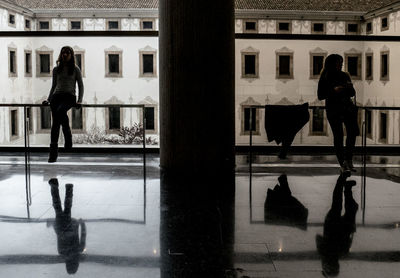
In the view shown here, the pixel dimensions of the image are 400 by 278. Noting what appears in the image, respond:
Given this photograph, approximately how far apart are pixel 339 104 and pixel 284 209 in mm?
2281

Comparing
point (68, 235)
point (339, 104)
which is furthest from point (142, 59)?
point (68, 235)

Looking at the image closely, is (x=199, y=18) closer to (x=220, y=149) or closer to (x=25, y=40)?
(x=220, y=149)

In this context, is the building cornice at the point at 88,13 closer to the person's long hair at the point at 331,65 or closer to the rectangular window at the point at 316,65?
the rectangular window at the point at 316,65

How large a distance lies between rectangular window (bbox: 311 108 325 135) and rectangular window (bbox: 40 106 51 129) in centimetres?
352

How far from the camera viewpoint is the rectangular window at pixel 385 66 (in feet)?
28.6

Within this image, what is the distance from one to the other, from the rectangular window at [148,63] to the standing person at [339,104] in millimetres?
2334

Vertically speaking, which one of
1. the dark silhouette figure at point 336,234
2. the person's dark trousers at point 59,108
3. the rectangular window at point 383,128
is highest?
the person's dark trousers at point 59,108

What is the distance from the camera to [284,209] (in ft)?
15.8

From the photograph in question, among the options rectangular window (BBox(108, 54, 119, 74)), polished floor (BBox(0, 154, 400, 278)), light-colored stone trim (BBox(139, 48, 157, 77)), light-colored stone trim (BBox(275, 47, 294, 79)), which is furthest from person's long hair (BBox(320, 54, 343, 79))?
rectangular window (BBox(108, 54, 119, 74))

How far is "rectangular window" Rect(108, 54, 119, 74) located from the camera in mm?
8328

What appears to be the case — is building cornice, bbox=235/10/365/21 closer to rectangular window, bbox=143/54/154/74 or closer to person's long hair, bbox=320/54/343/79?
rectangular window, bbox=143/54/154/74

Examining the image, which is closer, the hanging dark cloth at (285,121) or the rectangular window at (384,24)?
the hanging dark cloth at (285,121)

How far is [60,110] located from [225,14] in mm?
2181

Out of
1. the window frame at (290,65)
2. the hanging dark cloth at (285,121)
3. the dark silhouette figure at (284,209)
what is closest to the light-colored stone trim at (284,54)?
the window frame at (290,65)
